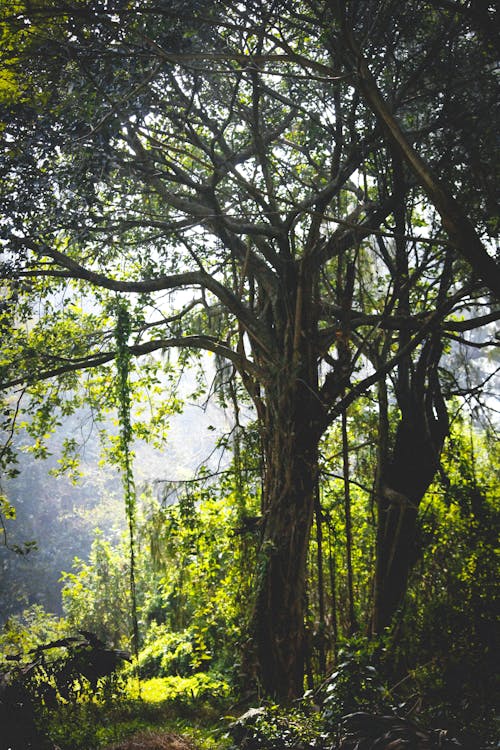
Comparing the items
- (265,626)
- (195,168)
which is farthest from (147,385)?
(265,626)

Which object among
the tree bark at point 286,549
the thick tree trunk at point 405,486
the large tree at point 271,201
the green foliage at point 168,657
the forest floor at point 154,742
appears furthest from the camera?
the green foliage at point 168,657

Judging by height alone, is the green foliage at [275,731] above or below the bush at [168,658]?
above

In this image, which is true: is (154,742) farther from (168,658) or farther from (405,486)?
(168,658)

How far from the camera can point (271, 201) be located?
15.7ft

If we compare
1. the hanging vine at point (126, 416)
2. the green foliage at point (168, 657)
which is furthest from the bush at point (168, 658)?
the hanging vine at point (126, 416)

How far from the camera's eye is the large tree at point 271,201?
3.51m

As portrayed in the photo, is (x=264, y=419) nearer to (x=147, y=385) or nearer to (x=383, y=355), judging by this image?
(x=383, y=355)

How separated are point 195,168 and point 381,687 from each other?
15.1ft

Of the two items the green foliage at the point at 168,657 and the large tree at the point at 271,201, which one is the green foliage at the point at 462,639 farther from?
the green foliage at the point at 168,657

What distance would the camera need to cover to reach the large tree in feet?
11.5

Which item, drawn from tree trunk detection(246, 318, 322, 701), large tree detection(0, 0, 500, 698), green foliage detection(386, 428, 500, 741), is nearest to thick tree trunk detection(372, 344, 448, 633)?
large tree detection(0, 0, 500, 698)

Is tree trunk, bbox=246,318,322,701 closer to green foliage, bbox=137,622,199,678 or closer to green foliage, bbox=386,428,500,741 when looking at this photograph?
green foliage, bbox=386,428,500,741

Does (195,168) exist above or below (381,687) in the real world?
above

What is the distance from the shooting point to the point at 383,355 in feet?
15.0
